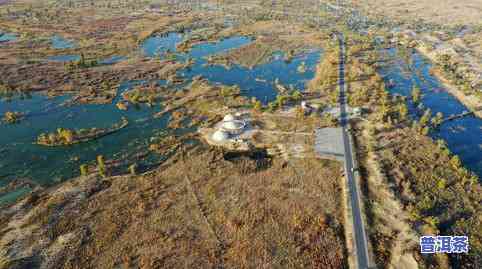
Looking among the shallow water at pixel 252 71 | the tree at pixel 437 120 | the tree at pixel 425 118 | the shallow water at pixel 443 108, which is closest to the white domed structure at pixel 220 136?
the shallow water at pixel 252 71

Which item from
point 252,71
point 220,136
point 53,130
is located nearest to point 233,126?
point 220,136

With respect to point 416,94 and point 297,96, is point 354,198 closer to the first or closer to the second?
point 297,96

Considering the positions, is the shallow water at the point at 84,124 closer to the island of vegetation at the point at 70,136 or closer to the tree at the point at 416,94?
the island of vegetation at the point at 70,136

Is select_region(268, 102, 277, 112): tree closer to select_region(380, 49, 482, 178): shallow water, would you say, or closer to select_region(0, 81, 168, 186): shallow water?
select_region(0, 81, 168, 186): shallow water

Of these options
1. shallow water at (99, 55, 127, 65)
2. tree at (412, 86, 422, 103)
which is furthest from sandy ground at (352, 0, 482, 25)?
shallow water at (99, 55, 127, 65)

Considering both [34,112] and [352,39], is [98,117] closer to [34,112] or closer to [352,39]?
[34,112]

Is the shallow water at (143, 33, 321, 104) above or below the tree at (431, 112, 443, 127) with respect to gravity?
above
